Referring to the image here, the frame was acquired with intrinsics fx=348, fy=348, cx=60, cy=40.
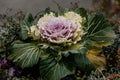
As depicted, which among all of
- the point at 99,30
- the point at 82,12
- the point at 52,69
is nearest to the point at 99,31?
the point at 99,30

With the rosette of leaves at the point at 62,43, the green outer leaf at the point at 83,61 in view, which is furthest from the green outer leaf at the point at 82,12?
the green outer leaf at the point at 83,61

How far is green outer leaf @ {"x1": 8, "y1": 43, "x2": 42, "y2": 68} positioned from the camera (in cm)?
136

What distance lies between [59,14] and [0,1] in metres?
0.67

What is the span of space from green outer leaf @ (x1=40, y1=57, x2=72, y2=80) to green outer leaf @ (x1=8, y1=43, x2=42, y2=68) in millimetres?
39

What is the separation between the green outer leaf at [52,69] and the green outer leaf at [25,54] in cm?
4

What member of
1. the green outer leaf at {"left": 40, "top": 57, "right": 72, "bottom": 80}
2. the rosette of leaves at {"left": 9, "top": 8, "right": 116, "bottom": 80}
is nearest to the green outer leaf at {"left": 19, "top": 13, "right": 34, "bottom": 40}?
the rosette of leaves at {"left": 9, "top": 8, "right": 116, "bottom": 80}

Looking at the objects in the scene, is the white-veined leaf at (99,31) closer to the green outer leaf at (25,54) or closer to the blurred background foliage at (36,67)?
the blurred background foliage at (36,67)

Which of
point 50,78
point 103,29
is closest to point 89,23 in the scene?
point 103,29

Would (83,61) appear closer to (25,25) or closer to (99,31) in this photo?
(99,31)

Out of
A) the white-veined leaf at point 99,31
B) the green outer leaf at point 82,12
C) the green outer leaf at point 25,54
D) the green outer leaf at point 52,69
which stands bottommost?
the green outer leaf at point 52,69

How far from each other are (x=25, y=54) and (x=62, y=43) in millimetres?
157

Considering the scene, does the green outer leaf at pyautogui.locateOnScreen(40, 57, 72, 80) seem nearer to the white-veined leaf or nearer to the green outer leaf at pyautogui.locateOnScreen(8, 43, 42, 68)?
the green outer leaf at pyautogui.locateOnScreen(8, 43, 42, 68)

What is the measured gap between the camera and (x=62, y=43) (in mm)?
1341

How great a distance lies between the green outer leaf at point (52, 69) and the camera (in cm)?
132
